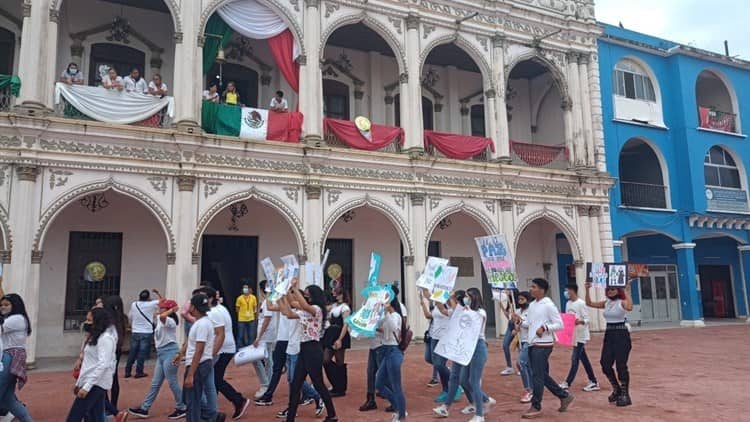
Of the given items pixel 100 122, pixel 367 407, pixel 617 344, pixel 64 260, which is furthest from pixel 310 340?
pixel 64 260

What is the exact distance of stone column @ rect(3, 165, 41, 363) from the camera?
11.9 meters

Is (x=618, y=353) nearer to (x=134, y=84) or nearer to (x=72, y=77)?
(x=134, y=84)

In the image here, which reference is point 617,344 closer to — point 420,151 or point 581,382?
point 581,382

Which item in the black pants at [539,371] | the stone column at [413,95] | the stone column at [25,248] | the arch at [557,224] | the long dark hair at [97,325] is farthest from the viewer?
the arch at [557,224]

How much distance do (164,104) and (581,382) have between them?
11.0 meters

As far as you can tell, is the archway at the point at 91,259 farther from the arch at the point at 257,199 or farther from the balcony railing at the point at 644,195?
the balcony railing at the point at 644,195

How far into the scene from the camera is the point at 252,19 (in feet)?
50.3

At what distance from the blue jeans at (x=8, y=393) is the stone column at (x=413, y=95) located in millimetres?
12054

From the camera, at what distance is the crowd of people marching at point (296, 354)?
20.0ft

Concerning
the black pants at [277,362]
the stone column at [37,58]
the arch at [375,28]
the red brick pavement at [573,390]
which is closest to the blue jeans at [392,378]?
the red brick pavement at [573,390]

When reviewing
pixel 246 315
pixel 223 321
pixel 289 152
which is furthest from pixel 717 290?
pixel 223 321

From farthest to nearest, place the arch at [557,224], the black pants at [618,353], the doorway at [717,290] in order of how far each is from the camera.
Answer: the doorway at [717,290], the arch at [557,224], the black pants at [618,353]

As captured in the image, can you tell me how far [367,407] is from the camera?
8023 millimetres

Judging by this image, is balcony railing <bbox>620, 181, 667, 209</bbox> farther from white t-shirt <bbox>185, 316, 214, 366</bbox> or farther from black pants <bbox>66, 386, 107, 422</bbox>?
black pants <bbox>66, 386, 107, 422</bbox>
